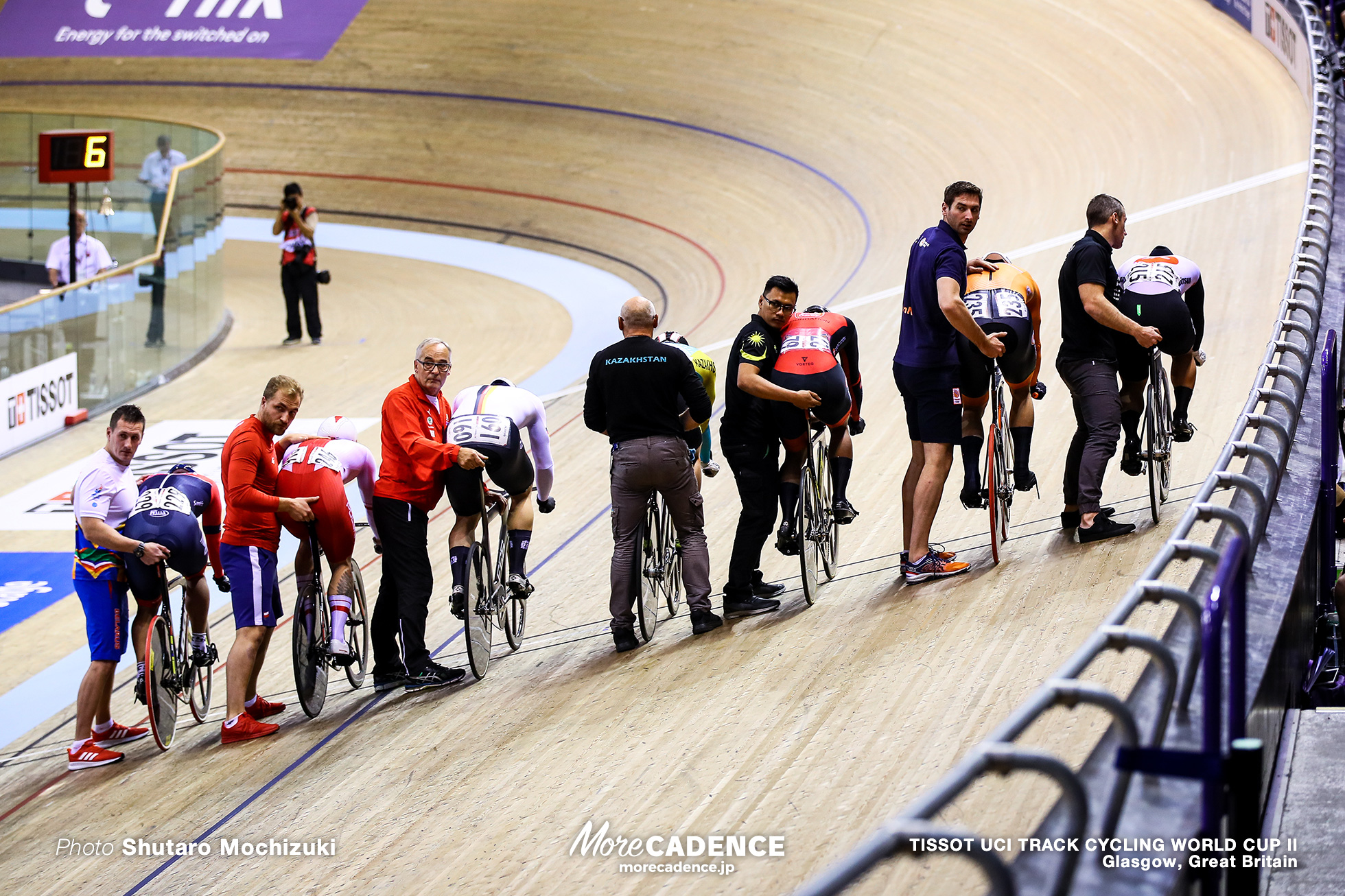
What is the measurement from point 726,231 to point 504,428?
26.4 feet

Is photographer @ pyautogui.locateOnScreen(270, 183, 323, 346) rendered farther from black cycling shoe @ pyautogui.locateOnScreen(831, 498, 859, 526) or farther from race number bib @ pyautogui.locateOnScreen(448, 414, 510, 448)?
black cycling shoe @ pyautogui.locateOnScreen(831, 498, 859, 526)

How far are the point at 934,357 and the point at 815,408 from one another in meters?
0.45

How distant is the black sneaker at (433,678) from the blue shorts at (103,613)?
0.98 m

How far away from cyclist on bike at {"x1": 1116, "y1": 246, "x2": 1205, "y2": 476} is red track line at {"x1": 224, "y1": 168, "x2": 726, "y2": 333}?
19.8 ft

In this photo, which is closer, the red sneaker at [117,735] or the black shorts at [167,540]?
the black shorts at [167,540]

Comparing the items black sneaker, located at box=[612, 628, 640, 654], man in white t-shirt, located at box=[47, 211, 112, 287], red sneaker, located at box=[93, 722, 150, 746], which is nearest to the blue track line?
man in white t-shirt, located at box=[47, 211, 112, 287]

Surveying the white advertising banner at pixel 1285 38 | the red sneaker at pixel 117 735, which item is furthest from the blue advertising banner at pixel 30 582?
the white advertising banner at pixel 1285 38

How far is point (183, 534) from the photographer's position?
4418mm

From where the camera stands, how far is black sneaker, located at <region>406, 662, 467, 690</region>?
15.3 feet

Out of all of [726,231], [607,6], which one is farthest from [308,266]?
[607,6]

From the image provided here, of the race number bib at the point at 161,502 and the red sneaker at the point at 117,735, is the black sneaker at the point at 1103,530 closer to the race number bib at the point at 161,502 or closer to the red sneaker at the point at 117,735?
the race number bib at the point at 161,502

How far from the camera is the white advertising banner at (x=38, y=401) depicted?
28.4 ft

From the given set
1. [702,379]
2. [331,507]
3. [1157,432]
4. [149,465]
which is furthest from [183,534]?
[149,465]

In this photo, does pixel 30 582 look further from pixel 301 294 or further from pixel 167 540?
pixel 301 294
